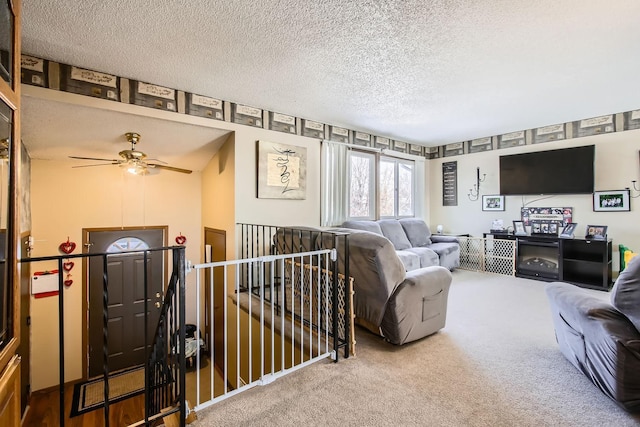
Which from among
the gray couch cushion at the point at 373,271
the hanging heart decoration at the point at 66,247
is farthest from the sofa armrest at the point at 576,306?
the hanging heart decoration at the point at 66,247

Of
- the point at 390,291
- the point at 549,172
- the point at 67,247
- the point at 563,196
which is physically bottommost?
the point at 390,291

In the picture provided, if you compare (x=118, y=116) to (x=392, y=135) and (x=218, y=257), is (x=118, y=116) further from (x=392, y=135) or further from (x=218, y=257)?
(x=392, y=135)

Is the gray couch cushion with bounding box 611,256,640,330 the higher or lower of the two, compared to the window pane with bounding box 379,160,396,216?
lower

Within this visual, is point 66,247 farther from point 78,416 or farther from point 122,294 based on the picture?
point 78,416

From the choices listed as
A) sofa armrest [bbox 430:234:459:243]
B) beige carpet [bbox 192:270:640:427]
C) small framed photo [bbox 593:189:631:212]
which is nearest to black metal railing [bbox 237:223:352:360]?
beige carpet [bbox 192:270:640:427]

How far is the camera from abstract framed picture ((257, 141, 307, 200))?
13.2 feet

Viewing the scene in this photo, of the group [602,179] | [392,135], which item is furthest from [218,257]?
[602,179]

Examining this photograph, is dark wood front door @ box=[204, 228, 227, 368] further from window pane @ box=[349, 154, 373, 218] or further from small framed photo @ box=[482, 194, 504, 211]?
small framed photo @ box=[482, 194, 504, 211]

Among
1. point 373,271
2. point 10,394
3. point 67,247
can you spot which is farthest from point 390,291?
point 67,247

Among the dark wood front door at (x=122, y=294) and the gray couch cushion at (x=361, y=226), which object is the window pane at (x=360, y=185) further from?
the dark wood front door at (x=122, y=294)

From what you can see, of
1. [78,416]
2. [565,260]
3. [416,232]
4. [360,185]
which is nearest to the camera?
[78,416]

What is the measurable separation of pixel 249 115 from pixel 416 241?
12.2 ft

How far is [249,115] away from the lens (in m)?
4.02

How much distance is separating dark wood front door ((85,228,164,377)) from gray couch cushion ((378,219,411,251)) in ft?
12.1
